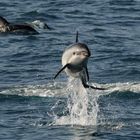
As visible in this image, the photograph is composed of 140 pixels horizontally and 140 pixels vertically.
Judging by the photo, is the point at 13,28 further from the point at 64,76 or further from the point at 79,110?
the point at 79,110

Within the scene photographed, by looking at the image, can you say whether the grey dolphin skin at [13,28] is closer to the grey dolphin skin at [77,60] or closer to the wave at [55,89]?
the wave at [55,89]

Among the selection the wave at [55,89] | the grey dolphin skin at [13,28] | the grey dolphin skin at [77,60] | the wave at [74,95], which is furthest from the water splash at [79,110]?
the grey dolphin skin at [13,28]

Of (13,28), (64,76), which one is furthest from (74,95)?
(13,28)

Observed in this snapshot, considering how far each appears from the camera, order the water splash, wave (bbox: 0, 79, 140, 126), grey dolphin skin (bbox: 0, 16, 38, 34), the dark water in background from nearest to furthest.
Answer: the dark water in background → the water splash → wave (bbox: 0, 79, 140, 126) → grey dolphin skin (bbox: 0, 16, 38, 34)

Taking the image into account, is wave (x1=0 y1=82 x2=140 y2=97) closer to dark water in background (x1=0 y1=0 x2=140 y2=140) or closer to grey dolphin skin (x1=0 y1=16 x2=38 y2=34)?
dark water in background (x1=0 y1=0 x2=140 y2=140)

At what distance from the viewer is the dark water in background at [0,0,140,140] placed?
80.0 ft

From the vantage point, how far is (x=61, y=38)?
38594mm

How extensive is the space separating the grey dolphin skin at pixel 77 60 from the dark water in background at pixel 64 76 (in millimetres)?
1611

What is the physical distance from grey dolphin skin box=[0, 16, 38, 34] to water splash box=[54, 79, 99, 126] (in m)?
13.8

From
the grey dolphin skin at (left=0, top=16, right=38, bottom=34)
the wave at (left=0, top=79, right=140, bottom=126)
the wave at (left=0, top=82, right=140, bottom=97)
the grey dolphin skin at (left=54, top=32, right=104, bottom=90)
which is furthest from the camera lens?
the grey dolphin skin at (left=0, top=16, right=38, bottom=34)

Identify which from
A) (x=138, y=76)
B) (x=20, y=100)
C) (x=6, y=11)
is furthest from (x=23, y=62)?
(x=6, y=11)

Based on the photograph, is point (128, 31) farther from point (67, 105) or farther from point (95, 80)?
point (67, 105)

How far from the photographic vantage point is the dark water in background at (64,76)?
80.0 feet

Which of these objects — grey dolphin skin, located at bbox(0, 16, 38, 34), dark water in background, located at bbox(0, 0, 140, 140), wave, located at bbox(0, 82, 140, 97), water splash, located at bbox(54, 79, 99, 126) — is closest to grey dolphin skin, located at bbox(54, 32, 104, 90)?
dark water in background, located at bbox(0, 0, 140, 140)
